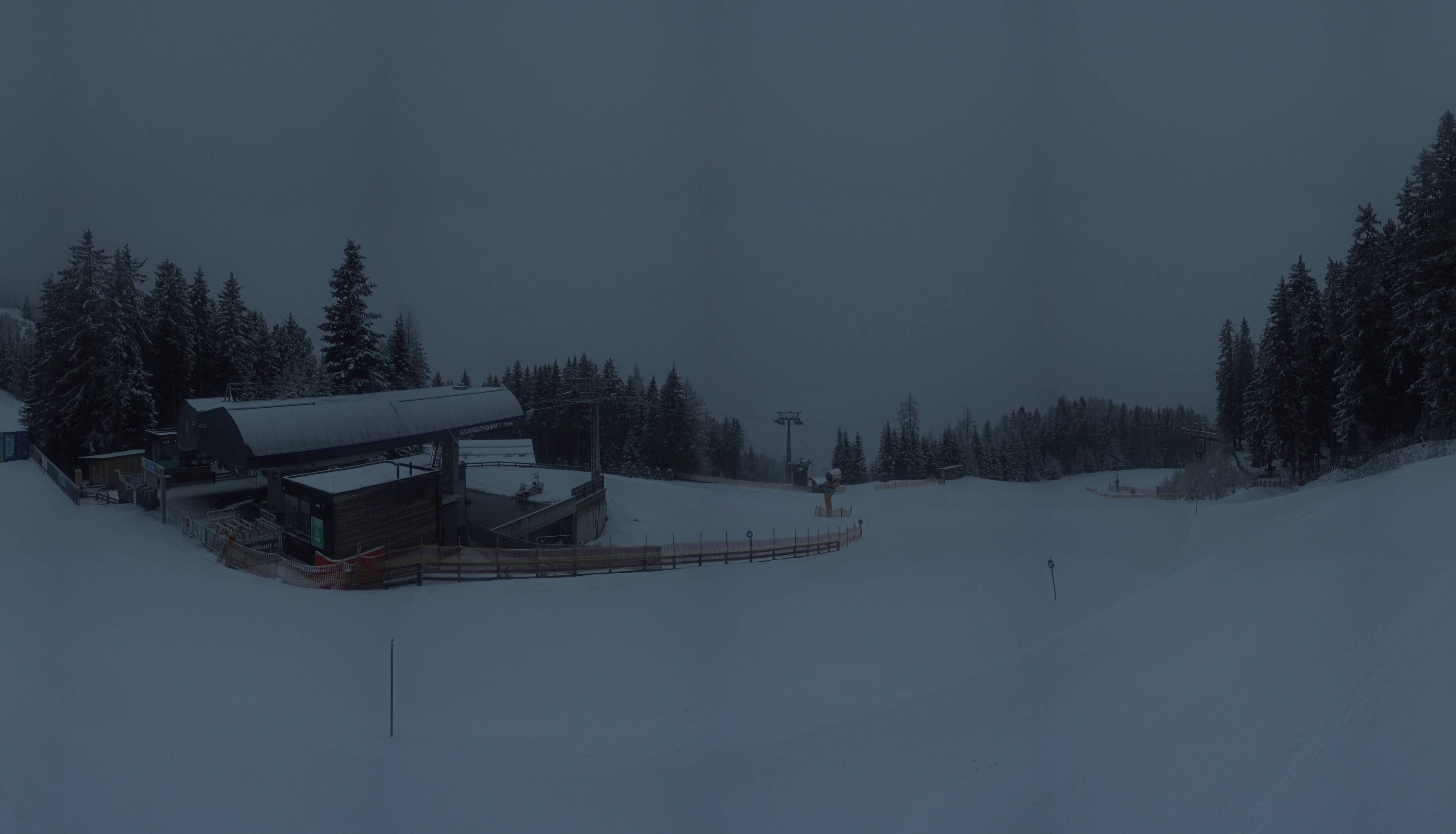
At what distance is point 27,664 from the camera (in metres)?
7.46

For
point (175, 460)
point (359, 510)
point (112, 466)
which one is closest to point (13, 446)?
point (112, 466)

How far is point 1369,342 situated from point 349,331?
1710 inches

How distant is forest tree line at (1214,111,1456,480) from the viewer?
2128 cm

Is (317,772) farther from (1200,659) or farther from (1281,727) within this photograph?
(1200,659)

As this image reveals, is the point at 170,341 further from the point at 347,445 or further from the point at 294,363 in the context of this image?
the point at 347,445

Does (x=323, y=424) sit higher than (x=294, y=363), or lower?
lower

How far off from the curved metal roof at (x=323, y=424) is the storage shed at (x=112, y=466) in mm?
3757

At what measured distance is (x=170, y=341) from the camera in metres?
32.4

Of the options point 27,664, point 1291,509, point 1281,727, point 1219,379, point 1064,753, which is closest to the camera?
point 1281,727

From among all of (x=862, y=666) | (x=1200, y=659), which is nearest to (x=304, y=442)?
(x=862, y=666)

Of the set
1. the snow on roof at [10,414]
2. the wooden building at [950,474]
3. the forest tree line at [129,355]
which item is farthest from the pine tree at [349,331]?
the wooden building at [950,474]

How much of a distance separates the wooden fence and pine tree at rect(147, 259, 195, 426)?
977 inches

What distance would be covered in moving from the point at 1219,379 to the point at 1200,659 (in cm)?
4763

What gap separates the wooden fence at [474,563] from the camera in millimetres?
13633
